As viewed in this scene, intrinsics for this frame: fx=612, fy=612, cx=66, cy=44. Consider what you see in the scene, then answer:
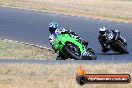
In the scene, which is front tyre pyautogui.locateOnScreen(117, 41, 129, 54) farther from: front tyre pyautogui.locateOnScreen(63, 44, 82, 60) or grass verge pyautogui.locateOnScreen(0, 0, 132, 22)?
grass verge pyautogui.locateOnScreen(0, 0, 132, 22)

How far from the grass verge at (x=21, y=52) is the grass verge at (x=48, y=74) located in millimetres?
4714

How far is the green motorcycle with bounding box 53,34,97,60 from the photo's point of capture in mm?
21291

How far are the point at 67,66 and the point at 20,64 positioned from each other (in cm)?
138

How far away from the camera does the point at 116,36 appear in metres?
23.5

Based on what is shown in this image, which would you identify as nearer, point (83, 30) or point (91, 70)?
point (91, 70)

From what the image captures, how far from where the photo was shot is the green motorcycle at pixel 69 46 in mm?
21291

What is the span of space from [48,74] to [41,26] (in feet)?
50.5

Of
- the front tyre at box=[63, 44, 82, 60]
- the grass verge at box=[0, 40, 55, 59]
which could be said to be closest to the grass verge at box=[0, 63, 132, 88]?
the front tyre at box=[63, 44, 82, 60]

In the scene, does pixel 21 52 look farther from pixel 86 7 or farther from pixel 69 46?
pixel 86 7

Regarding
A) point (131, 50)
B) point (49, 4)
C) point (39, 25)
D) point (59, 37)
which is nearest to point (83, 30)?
point (39, 25)

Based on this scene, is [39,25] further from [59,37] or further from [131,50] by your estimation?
[59,37]

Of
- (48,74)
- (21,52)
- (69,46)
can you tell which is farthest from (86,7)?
(48,74)

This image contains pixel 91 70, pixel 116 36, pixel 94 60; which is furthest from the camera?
pixel 116 36

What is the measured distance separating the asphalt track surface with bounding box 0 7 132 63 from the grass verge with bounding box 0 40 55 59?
1.24 meters
